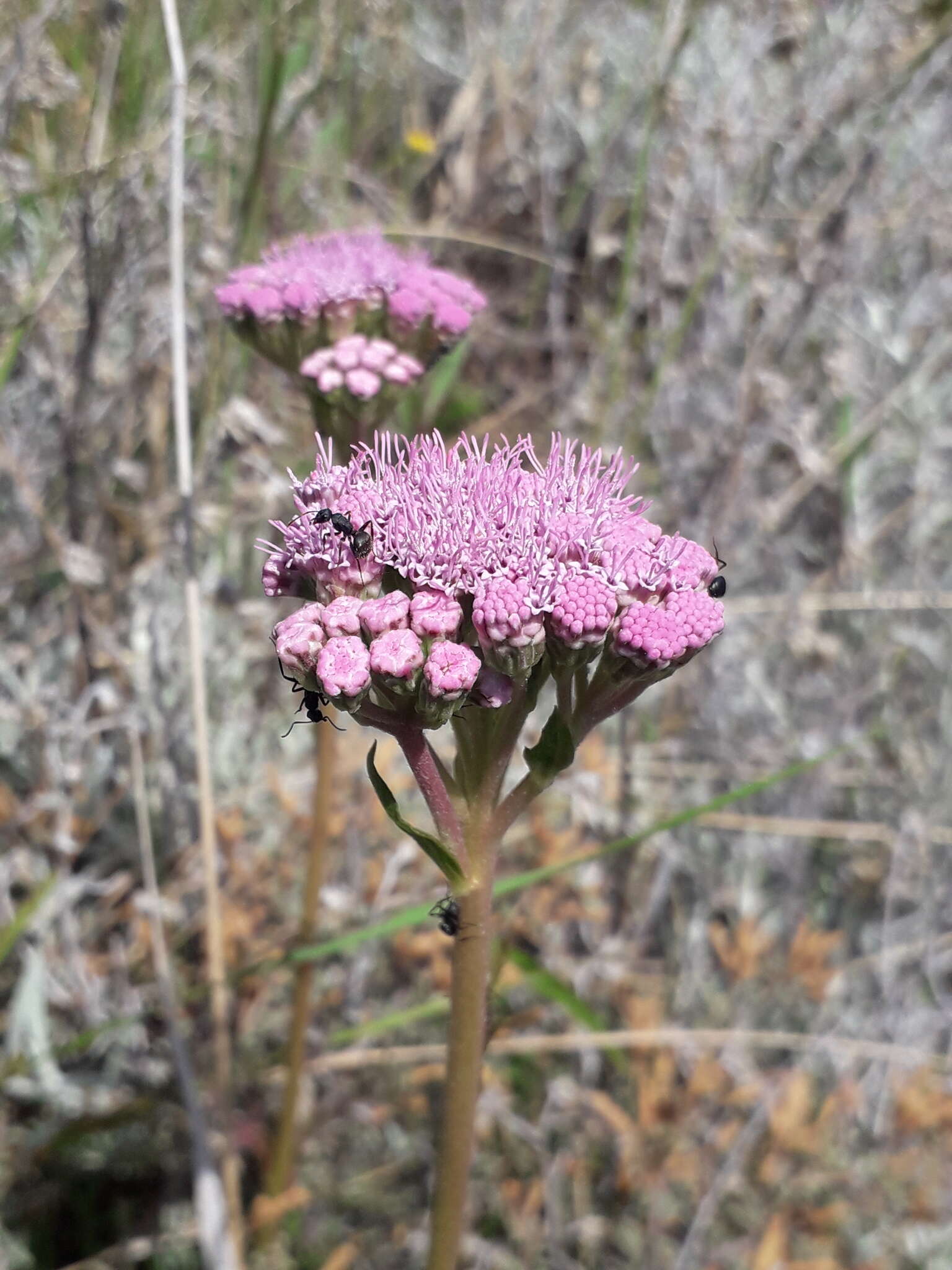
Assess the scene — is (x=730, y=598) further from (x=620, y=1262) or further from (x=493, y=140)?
(x=493, y=140)

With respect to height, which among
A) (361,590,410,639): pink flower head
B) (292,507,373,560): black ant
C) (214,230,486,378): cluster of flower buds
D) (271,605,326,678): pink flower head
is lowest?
(271,605,326,678): pink flower head

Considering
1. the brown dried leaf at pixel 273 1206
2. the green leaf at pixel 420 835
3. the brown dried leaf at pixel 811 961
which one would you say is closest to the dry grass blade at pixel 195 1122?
the brown dried leaf at pixel 273 1206

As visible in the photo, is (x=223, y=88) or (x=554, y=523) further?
(x=223, y=88)

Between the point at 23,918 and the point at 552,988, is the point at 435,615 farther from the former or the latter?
the point at 23,918

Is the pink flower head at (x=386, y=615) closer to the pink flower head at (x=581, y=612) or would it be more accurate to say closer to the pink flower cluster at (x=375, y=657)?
the pink flower cluster at (x=375, y=657)

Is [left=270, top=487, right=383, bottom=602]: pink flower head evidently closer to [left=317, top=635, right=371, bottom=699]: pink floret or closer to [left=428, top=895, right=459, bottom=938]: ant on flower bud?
[left=317, top=635, right=371, bottom=699]: pink floret

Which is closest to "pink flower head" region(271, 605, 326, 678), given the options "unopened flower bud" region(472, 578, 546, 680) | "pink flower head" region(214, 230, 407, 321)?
"unopened flower bud" region(472, 578, 546, 680)

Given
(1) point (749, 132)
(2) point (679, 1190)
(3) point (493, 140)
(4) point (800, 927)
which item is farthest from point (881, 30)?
(2) point (679, 1190)
